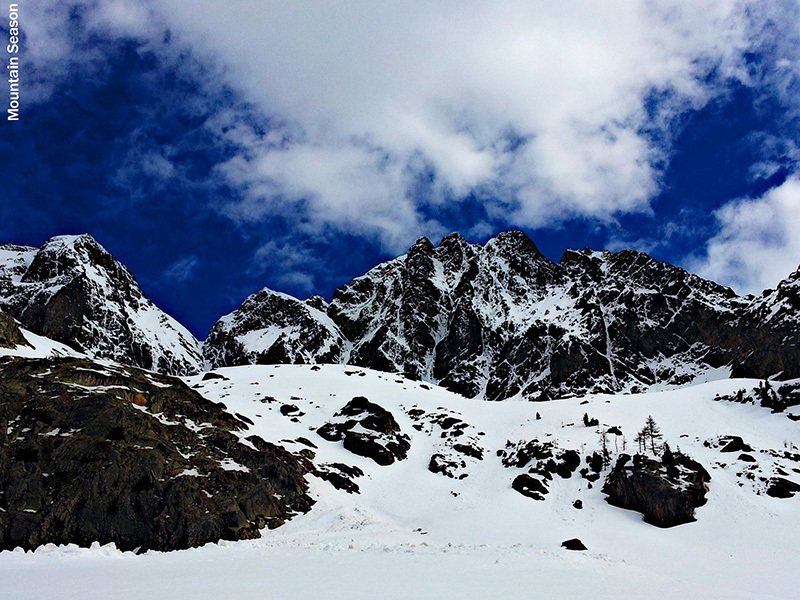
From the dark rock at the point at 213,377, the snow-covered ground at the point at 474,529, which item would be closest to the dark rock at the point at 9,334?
the snow-covered ground at the point at 474,529

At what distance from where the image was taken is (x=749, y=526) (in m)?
36.3

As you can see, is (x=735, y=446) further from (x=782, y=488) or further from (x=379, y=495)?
(x=379, y=495)

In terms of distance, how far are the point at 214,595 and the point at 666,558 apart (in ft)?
97.0

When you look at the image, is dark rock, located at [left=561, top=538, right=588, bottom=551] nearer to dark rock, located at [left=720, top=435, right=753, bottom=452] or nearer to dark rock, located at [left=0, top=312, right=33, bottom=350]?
dark rock, located at [left=720, top=435, right=753, bottom=452]

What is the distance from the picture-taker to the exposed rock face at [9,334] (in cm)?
4530

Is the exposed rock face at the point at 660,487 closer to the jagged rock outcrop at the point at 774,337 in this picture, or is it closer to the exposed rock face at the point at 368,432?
the exposed rock face at the point at 368,432

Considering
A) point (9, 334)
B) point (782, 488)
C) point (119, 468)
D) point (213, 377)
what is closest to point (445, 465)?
point (782, 488)

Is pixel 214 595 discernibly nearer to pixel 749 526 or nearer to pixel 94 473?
pixel 94 473

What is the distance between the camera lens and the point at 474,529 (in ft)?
128

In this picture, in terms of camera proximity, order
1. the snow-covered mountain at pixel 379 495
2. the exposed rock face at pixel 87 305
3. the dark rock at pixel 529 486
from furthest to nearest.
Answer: the exposed rock face at pixel 87 305 → the dark rock at pixel 529 486 → the snow-covered mountain at pixel 379 495

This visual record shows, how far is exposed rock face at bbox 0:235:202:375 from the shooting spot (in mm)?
144375

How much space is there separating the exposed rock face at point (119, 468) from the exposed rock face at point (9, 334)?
12.3 m

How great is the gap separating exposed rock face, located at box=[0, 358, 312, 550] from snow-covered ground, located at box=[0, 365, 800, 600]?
68.7 inches

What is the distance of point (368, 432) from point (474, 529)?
25.9 meters
